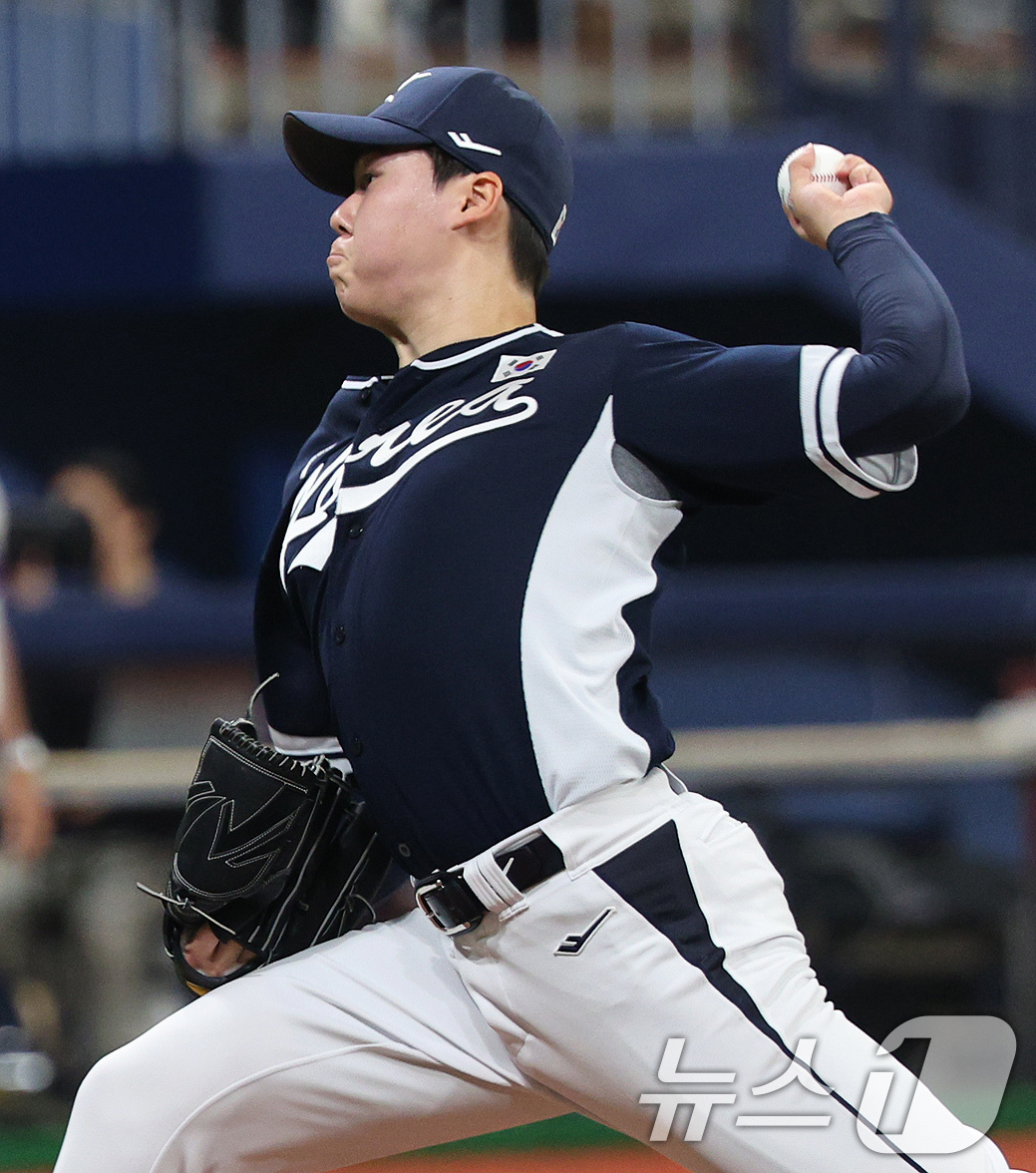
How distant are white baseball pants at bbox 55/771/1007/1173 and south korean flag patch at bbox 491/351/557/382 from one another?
51 centimetres

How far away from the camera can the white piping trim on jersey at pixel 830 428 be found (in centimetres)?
192

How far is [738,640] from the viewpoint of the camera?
19.2 ft

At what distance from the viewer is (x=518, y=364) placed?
2217 mm

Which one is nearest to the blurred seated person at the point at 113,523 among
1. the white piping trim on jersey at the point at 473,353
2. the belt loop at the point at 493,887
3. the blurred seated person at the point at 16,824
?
the blurred seated person at the point at 16,824

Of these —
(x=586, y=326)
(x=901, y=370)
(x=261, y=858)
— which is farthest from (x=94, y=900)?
(x=901, y=370)

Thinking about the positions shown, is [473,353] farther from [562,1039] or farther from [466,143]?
[562,1039]

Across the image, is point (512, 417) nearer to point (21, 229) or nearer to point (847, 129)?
point (21, 229)

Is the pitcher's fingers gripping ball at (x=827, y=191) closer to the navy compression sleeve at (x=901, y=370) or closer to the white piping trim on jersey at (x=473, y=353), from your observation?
the navy compression sleeve at (x=901, y=370)

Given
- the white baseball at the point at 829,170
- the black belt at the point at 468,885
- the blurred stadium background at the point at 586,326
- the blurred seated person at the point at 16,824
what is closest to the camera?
the black belt at the point at 468,885

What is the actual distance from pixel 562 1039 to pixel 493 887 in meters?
0.19

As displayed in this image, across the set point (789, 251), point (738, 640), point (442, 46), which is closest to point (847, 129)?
point (789, 251)

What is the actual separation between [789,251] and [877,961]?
274 cm

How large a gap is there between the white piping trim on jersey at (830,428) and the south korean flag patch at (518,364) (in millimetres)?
354

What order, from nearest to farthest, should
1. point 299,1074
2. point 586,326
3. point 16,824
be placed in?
point 299,1074 < point 16,824 < point 586,326
